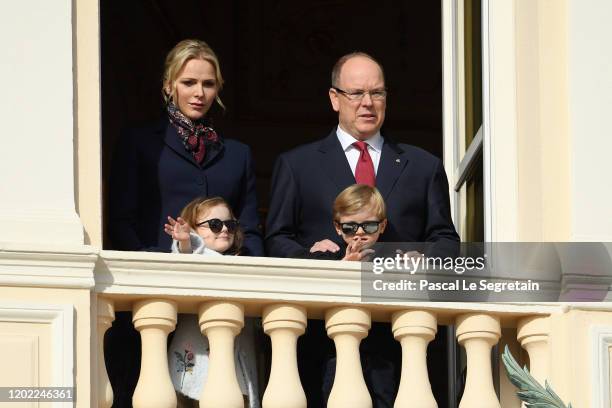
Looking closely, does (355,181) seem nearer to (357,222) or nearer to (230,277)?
(357,222)

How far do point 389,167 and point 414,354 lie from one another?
0.93m

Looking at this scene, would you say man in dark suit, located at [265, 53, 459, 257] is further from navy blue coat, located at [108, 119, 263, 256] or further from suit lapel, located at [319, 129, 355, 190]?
navy blue coat, located at [108, 119, 263, 256]

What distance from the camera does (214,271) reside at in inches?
405

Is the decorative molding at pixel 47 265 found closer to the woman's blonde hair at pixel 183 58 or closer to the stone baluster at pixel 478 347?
the woman's blonde hair at pixel 183 58

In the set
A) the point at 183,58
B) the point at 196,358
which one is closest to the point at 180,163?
the point at 183,58

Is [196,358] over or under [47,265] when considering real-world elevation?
under

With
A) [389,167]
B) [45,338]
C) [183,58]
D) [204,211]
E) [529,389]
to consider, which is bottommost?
[529,389]

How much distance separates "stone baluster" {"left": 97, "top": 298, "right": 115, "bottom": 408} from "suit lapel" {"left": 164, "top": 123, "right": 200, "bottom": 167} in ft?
2.97

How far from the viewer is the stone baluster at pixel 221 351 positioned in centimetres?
1012

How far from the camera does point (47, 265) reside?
33.2ft

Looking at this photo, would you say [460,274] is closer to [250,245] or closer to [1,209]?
[250,245]

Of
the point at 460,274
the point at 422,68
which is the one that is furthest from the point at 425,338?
the point at 422,68

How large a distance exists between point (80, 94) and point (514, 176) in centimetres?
176

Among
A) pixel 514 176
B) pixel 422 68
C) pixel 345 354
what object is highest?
pixel 422 68
